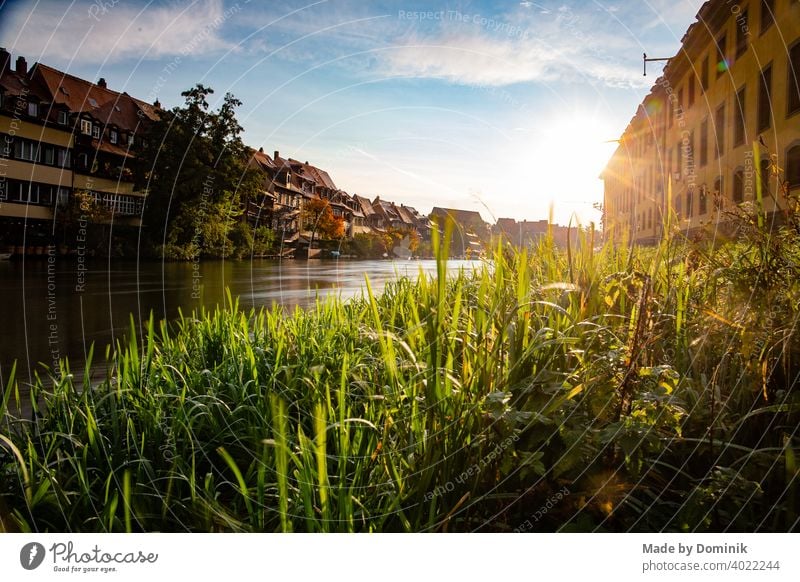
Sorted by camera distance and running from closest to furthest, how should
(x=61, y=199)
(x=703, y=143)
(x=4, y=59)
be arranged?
(x=4, y=59) < (x=61, y=199) < (x=703, y=143)

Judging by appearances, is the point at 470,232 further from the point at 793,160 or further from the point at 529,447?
the point at 793,160

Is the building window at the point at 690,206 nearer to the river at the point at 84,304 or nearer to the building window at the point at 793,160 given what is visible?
the building window at the point at 793,160

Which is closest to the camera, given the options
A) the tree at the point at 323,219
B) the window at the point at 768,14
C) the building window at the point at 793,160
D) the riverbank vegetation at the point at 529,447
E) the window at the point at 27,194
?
the riverbank vegetation at the point at 529,447

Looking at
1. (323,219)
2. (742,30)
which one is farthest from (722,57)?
(323,219)

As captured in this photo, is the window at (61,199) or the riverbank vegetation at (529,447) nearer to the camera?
the riverbank vegetation at (529,447)

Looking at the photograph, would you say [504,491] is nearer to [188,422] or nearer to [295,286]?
[188,422]

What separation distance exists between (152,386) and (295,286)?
13067 millimetres

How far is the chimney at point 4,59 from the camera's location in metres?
1.97

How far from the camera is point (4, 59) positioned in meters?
2.14

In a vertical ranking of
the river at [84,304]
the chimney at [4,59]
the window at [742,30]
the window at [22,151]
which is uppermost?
the window at [742,30]

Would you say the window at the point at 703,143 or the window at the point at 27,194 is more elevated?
the window at the point at 703,143

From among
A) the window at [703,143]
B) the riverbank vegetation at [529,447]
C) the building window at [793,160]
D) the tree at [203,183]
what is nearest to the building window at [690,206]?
the riverbank vegetation at [529,447]

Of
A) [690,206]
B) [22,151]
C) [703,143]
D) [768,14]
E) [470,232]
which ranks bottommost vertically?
[470,232]
